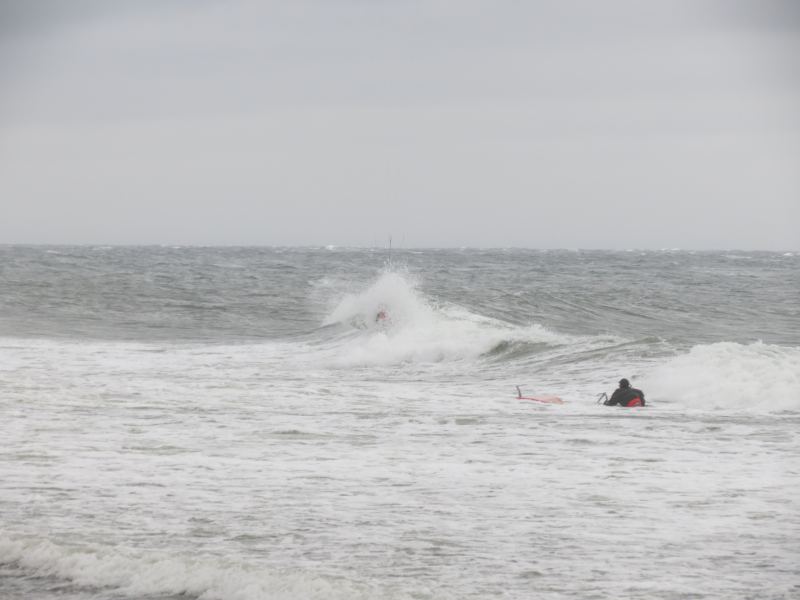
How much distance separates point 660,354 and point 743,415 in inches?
206

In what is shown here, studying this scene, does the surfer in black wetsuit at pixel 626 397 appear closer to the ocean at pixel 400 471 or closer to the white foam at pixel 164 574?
the ocean at pixel 400 471

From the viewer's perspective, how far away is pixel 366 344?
19844mm

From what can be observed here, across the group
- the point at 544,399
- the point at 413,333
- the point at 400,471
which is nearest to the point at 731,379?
the point at 544,399

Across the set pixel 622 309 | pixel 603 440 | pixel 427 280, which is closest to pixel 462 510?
pixel 603 440

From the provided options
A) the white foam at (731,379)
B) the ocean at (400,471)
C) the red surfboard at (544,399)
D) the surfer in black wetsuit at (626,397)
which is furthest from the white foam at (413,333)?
the surfer in black wetsuit at (626,397)

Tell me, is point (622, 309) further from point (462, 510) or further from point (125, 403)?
point (462, 510)

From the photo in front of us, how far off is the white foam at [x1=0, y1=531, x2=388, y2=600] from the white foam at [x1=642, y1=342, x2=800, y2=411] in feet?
27.0

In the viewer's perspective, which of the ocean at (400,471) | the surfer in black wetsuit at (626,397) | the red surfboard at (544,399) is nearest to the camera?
the ocean at (400,471)

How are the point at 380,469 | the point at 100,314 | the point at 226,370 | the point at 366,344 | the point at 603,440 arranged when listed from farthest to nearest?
the point at 100,314 → the point at 366,344 → the point at 226,370 → the point at 603,440 → the point at 380,469

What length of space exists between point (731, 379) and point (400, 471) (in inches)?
267

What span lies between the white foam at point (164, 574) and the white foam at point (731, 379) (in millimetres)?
8234

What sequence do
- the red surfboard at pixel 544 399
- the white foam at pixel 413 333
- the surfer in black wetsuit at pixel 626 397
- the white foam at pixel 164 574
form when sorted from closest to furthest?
the white foam at pixel 164 574 → the surfer in black wetsuit at pixel 626 397 → the red surfboard at pixel 544 399 → the white foam at pixel 413 333

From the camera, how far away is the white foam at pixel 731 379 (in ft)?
42.1

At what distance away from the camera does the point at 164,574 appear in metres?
5.64
